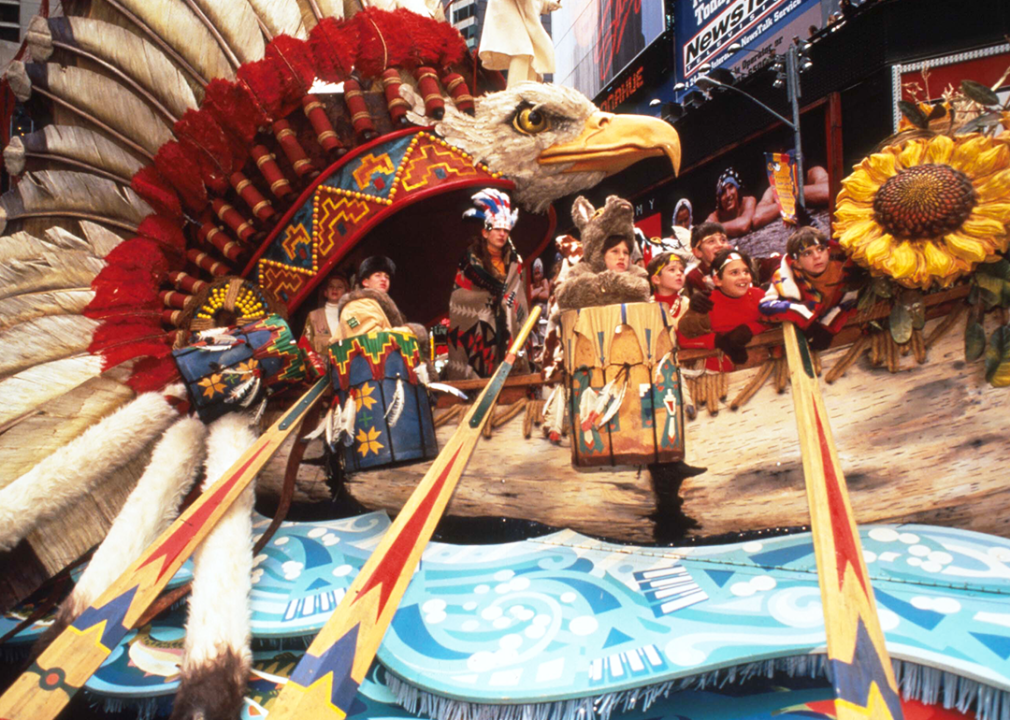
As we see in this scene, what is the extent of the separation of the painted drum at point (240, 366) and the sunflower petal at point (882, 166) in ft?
6.79

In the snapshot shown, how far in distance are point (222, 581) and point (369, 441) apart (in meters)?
Answer: 0.61

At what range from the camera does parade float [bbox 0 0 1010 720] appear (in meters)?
1.61

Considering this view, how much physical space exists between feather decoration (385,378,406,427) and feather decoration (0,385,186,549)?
100cm

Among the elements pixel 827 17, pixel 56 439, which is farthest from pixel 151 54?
pixel 827 17

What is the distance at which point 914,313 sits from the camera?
6.07 feet

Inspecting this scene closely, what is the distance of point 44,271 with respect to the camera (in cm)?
296

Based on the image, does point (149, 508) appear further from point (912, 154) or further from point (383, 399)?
point (912, 154)

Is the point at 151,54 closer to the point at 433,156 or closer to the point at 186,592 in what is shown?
the point at 433,156

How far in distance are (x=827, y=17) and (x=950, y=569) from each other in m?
6.77

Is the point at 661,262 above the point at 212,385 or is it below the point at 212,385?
above

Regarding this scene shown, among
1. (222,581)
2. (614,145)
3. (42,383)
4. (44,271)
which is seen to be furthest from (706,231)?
(44,271)

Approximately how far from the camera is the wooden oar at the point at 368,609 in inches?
61.2

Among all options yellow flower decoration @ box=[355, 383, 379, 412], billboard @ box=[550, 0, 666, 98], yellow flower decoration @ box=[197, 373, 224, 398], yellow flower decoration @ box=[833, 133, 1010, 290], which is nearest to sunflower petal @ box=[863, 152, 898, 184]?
yellow flower decoration @ box=[833, 133, 1010, 290]

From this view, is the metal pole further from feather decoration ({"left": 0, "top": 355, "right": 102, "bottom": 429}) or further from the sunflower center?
feather decoration ({"left": 0, "top": 355, "right": 102, "bottom": 429})
